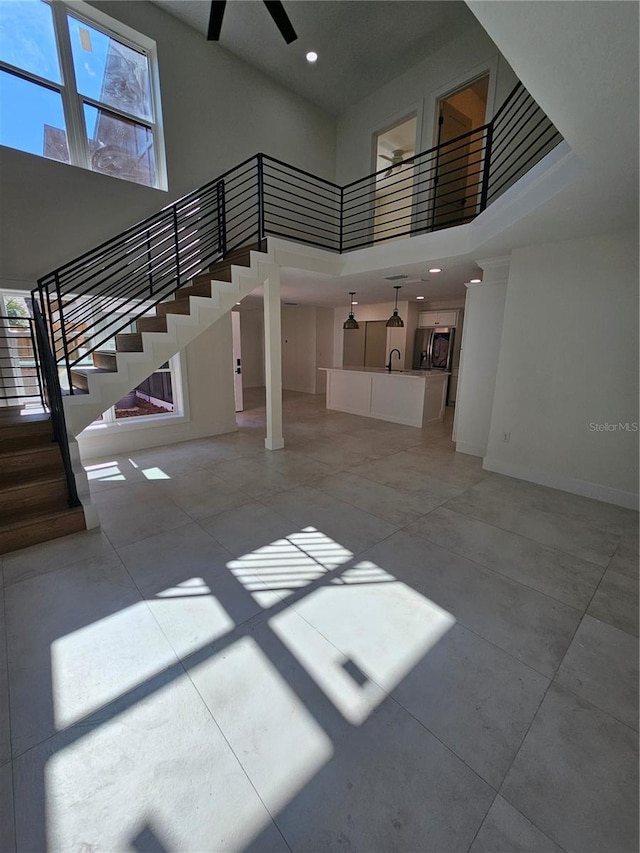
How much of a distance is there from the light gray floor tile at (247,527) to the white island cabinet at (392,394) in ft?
13.7

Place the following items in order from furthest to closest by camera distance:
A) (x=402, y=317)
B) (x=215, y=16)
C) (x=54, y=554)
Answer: (x=402, y=317) < (x=54, y=554) < (x=215, y=16)

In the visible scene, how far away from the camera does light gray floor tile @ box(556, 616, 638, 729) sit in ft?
5.23

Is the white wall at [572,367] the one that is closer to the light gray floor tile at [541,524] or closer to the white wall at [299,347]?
the light gray floor tile at [541,524]

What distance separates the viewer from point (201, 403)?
5.79 metres

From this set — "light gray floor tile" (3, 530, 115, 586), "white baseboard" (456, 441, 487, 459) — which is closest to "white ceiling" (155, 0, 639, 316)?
"white baseboard" (456, 441, 487, 459)

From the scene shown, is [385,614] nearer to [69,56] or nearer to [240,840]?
[240,840]

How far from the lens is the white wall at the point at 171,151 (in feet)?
12.5

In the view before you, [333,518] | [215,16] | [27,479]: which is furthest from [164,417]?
[215,16]

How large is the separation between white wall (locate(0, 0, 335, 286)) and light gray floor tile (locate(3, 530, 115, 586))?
3040 millimetres

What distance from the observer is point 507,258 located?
435cm

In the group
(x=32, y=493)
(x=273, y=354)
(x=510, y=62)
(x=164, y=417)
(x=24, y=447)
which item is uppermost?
(x=510, y=62)

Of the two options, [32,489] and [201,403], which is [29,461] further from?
[201,403]

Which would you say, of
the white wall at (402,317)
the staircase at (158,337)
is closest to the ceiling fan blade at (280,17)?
the staircase at (158,337)

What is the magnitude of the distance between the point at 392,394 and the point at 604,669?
5569mm
